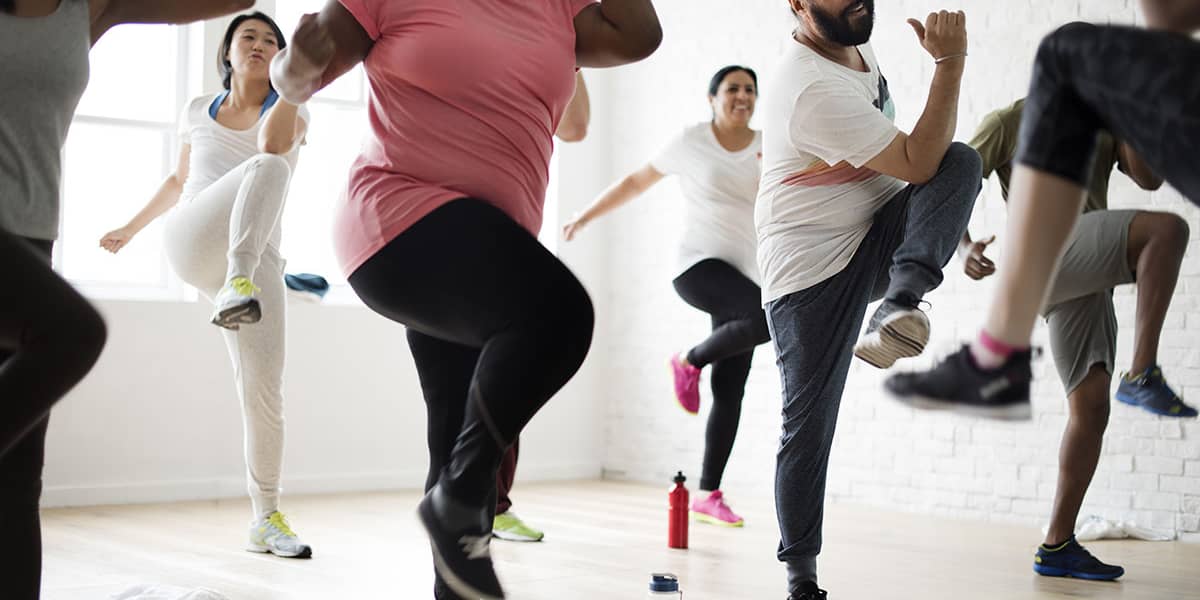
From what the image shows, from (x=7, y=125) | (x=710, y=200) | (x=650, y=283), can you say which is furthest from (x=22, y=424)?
(x=650, y=283)

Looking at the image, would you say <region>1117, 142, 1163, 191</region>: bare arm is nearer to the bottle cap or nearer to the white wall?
the bottle cap

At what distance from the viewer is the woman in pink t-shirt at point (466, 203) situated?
188 centimetres

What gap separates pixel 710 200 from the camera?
5.00 metres

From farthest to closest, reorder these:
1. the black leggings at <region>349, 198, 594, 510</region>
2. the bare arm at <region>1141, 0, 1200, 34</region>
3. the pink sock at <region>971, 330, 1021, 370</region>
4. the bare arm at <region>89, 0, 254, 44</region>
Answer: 1. the bare arm at <region>89, 0, 254, 44</region>
2. the black leggings at <region>349, 198, 594, 510</region>
3. the pink sock at <region>971, 330, 1021, 370</region>
4. the bare arm at <region>1141, 0, 1200, 34</region>

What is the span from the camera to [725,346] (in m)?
4.61

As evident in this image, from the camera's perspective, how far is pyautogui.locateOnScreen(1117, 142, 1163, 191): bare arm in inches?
139

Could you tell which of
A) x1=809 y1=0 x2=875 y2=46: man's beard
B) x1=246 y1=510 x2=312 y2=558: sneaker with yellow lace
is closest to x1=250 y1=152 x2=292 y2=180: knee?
x1=246 y1=510 x2=312 y2=558: sneaker with yellow lace

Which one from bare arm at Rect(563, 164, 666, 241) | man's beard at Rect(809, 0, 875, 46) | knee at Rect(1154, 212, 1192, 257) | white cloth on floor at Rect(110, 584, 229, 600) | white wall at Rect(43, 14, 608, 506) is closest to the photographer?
man's beard at Rect(809, 0, 875, 46)

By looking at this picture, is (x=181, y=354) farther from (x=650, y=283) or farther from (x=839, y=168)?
(x=839, y=168)

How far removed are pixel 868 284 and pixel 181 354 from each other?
3834 mm

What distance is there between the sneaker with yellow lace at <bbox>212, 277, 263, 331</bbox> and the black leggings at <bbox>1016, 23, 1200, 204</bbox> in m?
2.22

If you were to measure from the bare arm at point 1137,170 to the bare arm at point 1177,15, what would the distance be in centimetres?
198

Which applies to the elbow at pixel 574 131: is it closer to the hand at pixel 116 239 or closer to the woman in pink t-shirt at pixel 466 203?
the woman in pink t-shirt at pixel 466 203

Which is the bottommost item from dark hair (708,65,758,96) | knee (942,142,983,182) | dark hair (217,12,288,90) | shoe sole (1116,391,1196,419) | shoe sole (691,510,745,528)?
shoe sole (691,510,745,528)
